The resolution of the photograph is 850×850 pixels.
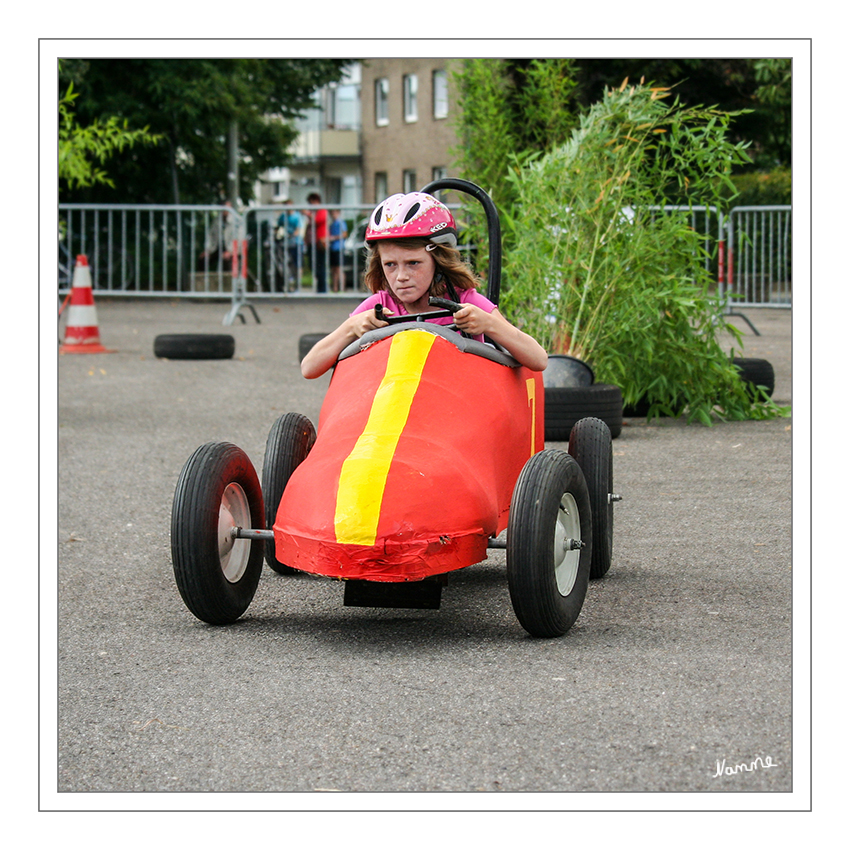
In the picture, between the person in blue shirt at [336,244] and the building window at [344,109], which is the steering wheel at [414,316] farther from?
the building window at [344,109]

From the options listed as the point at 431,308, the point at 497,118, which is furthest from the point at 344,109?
the point at 431,308

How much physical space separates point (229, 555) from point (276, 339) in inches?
528

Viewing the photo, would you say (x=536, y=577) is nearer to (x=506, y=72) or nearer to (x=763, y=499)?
(x=763, y=499)

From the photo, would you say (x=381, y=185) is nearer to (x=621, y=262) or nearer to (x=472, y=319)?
(x=621, y=262)

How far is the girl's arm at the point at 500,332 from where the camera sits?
468 centimetres

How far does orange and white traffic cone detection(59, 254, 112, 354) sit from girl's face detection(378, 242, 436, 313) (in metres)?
11.5

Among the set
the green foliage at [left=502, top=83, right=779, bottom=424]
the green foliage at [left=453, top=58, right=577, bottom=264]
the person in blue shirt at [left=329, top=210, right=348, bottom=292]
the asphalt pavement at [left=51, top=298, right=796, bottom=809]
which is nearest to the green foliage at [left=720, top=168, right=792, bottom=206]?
the person in blue shirt at [left=329, top=210, right=348, bottom=292]

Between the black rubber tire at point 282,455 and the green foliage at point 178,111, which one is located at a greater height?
the green foliage at point 178,111

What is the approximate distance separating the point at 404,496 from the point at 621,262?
562 centimetres

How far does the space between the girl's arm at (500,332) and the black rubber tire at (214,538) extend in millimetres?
961

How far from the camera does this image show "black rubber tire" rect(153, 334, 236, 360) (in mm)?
14852

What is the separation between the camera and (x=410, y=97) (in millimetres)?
51562

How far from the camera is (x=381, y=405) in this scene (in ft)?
14.8

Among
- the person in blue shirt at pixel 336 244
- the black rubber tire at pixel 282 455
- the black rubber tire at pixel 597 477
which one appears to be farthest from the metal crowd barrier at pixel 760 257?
the black rubber tire at pixel 282 455
